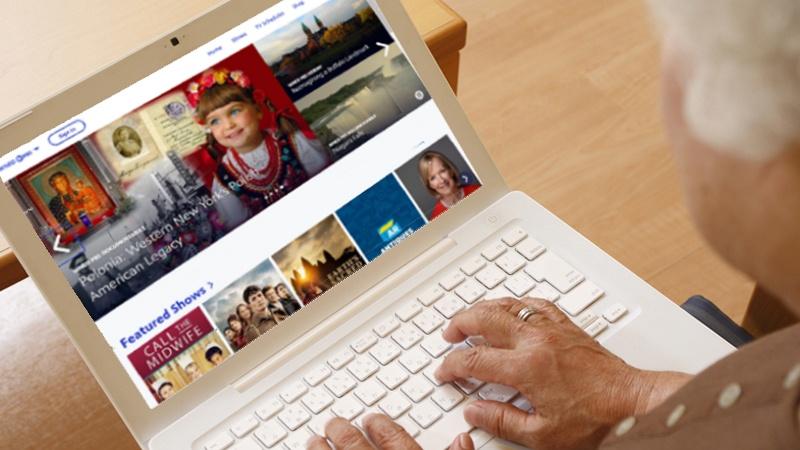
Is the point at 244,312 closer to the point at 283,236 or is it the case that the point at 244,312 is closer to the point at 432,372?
the point at 283,236

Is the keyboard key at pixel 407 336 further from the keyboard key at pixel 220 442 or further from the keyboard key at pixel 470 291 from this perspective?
the keyboard key at pixel 220 442

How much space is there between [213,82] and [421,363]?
32 centimetres

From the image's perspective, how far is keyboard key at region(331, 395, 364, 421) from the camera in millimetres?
840

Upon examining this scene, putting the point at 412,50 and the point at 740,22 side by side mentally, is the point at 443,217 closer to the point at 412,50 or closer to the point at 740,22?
the point at 412,50

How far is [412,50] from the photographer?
2.99 ft

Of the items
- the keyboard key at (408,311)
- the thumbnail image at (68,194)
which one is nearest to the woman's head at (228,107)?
the thumbnail image at (68,194)

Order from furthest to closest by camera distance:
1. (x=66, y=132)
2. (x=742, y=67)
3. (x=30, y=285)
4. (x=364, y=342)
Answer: (x=30, y=285), (x=364, y=342), (x=66, y=132), (x=742, y=67)

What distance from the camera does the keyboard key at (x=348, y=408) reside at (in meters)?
0.84

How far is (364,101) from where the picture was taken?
902mm

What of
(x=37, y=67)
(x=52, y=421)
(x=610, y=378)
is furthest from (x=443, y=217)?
(x=52, y=421)

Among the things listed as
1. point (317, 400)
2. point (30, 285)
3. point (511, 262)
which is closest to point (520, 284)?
point (511, 262)

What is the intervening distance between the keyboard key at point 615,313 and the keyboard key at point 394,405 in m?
0.20

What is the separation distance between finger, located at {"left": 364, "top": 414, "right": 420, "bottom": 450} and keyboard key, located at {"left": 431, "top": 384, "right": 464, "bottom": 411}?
0.16 ft

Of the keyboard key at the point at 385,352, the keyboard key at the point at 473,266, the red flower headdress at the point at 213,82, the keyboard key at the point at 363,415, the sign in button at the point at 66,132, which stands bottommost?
the keyboard key at the point at 363,415
